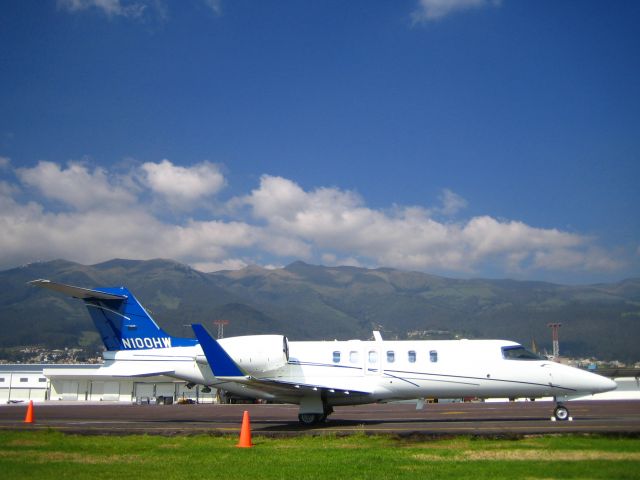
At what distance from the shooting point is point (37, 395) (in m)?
69.7

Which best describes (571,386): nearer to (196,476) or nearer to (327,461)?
(327,461)

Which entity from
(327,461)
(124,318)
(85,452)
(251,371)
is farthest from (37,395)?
(327,461)

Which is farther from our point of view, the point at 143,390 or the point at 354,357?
the point at 143,390

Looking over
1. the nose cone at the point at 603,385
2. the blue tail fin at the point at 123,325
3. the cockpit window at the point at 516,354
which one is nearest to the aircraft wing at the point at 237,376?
the blue tail fin at the point at 123,325

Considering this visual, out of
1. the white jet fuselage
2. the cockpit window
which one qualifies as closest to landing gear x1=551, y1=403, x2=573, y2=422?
the white jet fuselage

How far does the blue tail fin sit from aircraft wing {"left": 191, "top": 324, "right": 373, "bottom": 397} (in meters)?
3.72

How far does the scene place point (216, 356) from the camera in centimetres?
2167

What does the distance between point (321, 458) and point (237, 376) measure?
8.57 m

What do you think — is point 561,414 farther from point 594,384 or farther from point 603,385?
point 603,385

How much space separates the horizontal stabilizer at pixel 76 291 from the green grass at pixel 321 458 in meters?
5.71

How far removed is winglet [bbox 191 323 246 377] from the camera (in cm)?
2153

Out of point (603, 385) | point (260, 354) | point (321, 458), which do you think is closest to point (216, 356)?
point (260, 354)

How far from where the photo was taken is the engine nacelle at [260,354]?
2284cm

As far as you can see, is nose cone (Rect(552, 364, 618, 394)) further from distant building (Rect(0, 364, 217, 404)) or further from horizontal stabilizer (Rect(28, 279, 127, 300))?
distant building (Rect(0, 364, 217, 404))
